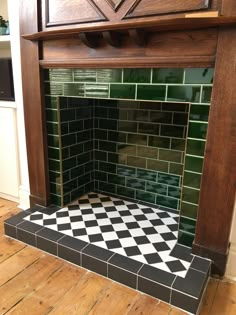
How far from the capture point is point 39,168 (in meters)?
1.83

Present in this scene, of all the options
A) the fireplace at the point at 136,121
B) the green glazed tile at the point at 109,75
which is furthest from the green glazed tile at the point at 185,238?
the green glazed tile at the point at 109,75

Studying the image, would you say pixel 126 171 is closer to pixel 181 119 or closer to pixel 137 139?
pixel 137 139

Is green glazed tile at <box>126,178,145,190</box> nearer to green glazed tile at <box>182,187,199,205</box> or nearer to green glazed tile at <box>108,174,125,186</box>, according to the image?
green glazed tile at <box>108,174,125,186</box>

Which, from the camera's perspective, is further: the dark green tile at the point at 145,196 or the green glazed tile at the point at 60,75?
the dark green tile at the point at 145,196

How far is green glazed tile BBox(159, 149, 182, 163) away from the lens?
1805 millimetres

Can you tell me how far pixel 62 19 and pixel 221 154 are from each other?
1.16 metres

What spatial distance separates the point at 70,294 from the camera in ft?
4.15

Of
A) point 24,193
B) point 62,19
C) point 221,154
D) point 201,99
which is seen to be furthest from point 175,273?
point 62,19

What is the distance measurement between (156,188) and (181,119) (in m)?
0.55

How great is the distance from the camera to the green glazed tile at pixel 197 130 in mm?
1271

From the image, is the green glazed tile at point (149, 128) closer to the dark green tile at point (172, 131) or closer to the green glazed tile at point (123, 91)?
the dark green tile at point (172, 131)

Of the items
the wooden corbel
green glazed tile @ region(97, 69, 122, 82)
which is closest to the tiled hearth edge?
green glazed tile @ region(97, 69, 122, 82)

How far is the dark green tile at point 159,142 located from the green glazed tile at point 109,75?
592mm

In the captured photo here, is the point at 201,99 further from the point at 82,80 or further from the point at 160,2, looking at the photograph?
the point at 82,80
